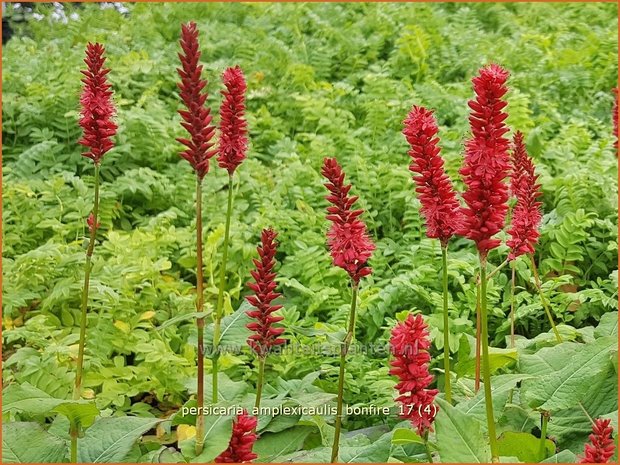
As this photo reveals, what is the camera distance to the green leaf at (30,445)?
2.79 meters

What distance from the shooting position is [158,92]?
7441mm

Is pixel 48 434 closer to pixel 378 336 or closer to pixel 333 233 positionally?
pixel 333 233

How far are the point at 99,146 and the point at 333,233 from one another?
0.93 metres

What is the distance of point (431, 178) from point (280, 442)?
133 centimetres

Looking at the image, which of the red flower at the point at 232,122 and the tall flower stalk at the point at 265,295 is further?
the red flower at the point at 232,122

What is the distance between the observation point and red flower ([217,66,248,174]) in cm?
261

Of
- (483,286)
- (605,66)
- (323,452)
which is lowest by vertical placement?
(323,452)

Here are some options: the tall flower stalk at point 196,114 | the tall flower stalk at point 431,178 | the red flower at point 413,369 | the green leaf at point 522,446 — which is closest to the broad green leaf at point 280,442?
the tall flower stalk at point 196,114

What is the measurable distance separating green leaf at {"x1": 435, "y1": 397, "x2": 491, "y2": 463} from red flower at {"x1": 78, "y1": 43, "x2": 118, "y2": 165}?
1468 mm

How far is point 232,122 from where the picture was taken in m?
2.64

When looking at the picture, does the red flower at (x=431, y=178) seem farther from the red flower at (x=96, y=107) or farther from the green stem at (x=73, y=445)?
the green stem at (x=73, y=445)

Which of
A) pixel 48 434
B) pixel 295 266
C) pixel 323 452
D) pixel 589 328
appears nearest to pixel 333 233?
pixel 323 452

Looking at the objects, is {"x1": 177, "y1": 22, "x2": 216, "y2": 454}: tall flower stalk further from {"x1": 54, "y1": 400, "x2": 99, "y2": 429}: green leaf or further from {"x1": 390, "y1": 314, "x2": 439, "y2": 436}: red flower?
{"x1": 390, "y1": 314, "x2": 439, "y2": 436}: red flower

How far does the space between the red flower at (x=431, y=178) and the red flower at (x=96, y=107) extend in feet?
3.50
